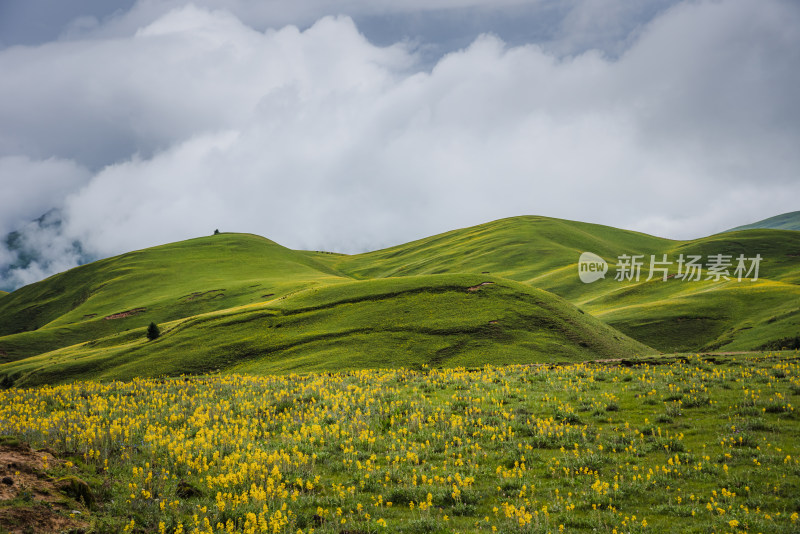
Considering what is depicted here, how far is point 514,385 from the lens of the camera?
23.7m

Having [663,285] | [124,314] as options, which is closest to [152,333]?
[124,314]

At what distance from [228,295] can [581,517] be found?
107729mm

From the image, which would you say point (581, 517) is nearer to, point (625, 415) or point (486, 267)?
point (625, 415)

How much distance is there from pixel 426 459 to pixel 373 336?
137 ft

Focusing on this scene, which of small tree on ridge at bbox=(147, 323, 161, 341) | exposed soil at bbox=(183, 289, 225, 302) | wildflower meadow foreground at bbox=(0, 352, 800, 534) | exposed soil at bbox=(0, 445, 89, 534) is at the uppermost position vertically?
exposed soil at bbox=(183, 289, 225, 302)

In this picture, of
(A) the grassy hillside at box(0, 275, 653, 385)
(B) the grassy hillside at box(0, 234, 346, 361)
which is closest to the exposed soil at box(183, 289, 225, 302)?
(B) the grassy hillside at box(0, 234, 346, 361)

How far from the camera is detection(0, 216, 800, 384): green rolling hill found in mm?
52875

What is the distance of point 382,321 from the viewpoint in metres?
59.8

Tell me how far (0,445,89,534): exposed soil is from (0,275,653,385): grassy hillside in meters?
35.4

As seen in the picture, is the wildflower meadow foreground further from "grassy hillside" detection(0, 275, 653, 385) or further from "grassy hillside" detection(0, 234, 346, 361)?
"grassy hillside" detection(0, 234, 346, 361)

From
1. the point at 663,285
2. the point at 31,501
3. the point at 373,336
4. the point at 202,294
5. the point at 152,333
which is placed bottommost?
the point at 373,336

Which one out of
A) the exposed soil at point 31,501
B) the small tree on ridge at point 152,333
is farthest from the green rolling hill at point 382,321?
the exposed soil at point 31,501

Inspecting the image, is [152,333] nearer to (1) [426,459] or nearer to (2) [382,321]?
(2) [382,321]

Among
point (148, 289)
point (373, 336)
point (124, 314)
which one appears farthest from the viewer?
point (148, 289)
